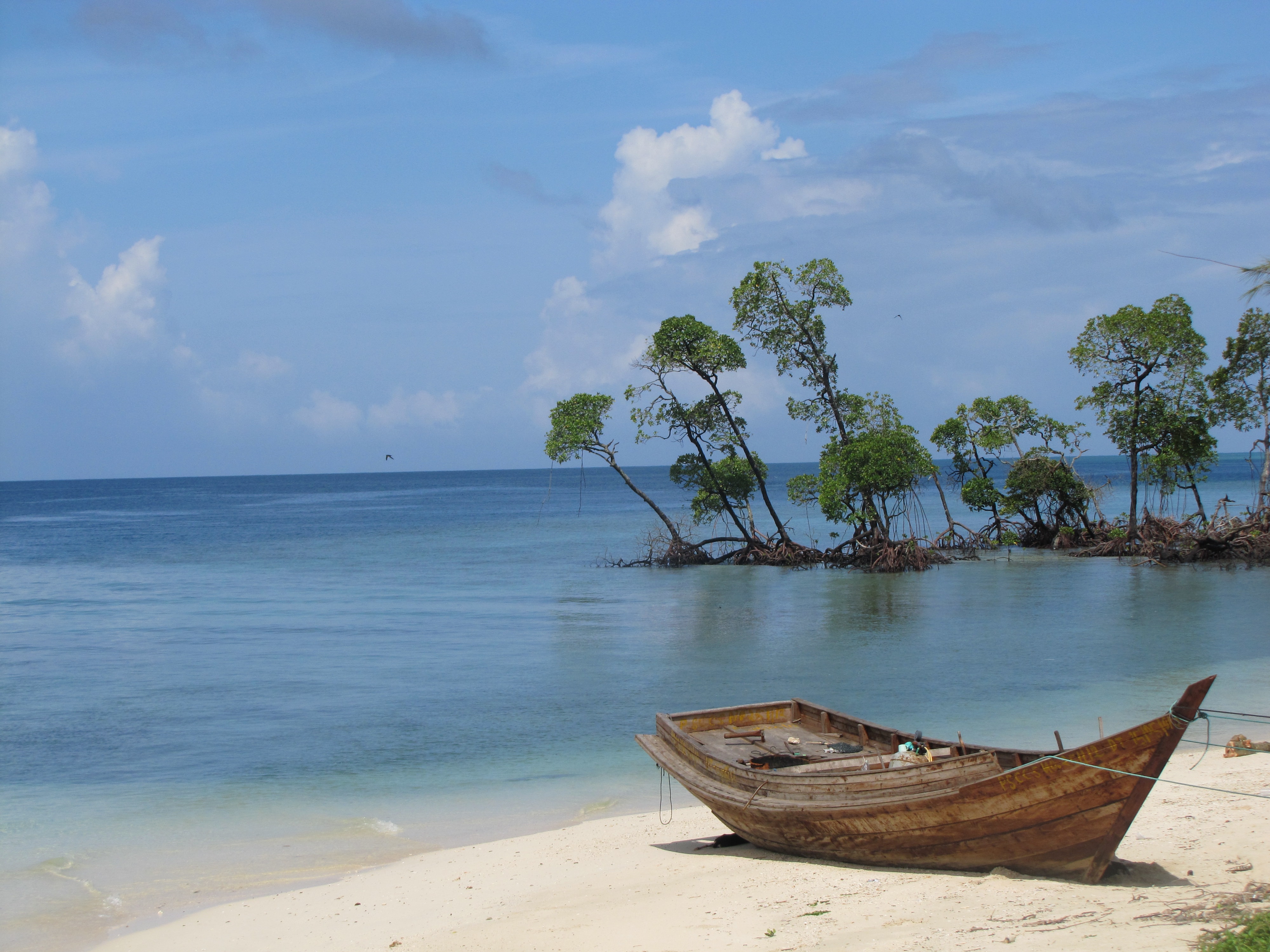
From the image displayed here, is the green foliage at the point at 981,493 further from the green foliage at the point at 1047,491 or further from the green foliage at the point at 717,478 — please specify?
the green foliage at the point at 717,478

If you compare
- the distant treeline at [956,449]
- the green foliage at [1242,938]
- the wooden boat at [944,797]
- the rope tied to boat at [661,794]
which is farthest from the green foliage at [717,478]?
the green foliage at [1242,938]

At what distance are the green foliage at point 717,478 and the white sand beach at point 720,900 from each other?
24238 millimetres

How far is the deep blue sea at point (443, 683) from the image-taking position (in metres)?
10.6

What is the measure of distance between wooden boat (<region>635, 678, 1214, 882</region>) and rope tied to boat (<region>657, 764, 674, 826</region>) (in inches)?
45.2

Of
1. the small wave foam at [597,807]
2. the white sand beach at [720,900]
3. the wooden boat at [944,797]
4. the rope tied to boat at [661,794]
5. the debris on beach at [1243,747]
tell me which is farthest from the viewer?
the debris on beach at [1243,747]

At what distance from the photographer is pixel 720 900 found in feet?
25.0

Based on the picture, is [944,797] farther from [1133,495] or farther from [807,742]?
[1133,495]

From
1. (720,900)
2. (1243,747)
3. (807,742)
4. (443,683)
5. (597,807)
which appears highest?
(807,742)

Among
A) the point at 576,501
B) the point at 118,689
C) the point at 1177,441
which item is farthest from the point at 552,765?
the point at 576,501

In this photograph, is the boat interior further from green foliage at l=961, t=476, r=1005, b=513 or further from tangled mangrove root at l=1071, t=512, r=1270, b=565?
green foliage at l=961, t=476, r=1005, b=513

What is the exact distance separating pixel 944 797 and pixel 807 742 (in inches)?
106

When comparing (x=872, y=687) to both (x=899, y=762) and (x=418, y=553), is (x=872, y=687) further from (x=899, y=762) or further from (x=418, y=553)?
(x=418, y=553)

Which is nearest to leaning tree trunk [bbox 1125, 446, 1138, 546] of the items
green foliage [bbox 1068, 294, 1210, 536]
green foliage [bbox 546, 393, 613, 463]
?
green foliage [bbox 1068, 294, 1210, 536]

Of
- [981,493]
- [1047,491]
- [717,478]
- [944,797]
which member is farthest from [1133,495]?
[944,797]
